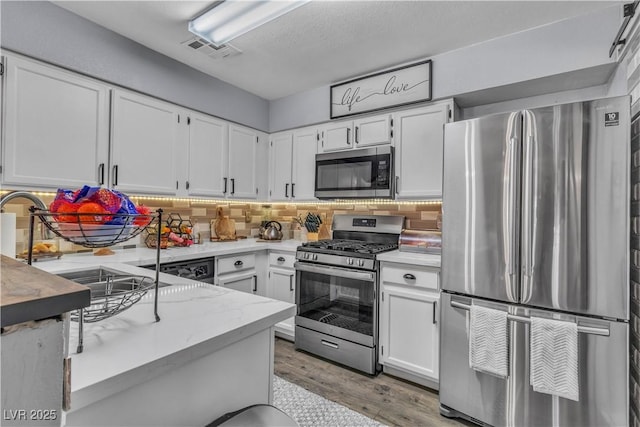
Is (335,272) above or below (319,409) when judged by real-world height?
above

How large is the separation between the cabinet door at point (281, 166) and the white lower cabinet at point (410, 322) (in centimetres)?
154

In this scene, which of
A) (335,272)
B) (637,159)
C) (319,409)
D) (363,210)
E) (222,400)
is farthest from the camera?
(363,210)

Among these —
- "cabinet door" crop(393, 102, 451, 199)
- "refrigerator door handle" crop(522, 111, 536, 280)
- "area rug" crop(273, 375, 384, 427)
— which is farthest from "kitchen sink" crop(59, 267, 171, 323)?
"cabinet door" crop(393, 102, 451, 199)

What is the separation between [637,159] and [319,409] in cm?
223

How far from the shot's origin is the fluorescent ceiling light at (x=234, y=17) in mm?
1853

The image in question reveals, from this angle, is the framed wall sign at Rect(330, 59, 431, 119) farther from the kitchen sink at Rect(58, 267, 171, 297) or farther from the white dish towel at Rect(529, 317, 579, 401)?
the kitchen sink at Rect(58, 267, 171, 297)

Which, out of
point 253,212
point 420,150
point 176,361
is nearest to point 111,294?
point 176,361

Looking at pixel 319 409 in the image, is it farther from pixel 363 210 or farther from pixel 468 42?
pixel 468 42

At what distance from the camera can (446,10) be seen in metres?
2.00

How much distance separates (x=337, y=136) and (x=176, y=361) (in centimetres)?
267

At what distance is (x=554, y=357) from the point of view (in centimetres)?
160

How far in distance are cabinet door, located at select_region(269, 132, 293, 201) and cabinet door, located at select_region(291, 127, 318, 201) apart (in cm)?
7

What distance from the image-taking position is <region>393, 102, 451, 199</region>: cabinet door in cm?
255

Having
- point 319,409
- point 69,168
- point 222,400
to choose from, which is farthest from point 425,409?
point 69,168
